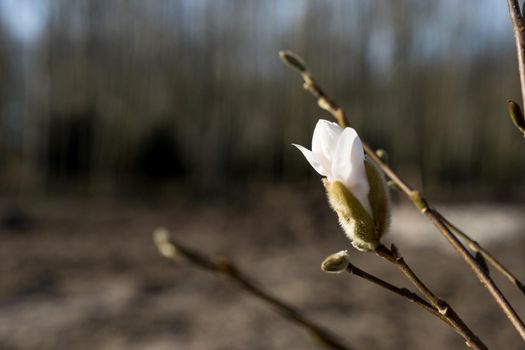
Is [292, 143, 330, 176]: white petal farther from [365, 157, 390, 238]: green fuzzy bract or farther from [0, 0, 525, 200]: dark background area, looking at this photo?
[0, 0, 525, 200]: dark background area

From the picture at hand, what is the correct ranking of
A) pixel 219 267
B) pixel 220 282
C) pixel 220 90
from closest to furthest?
pixel 219 267 < pixel 220 282 < pixel 220 90

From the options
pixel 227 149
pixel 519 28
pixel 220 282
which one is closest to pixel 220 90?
pixel 227 149

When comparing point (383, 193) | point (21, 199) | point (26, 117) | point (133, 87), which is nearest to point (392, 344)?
point (383, 193)

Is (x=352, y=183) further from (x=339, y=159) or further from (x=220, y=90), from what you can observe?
(x=220, y=90)

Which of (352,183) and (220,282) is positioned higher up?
(352,183)

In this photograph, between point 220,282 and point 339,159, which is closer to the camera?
point 339,159

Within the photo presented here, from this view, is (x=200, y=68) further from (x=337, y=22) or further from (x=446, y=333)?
(x=446, y=333)
